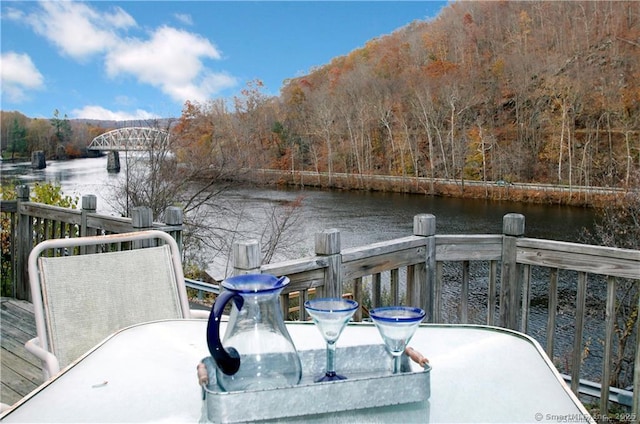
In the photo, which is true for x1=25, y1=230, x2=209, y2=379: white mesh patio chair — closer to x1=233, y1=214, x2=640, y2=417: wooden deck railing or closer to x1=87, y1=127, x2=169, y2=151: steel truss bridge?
x1=233, y1=214, x2=640, y2=417: wooden deck railing

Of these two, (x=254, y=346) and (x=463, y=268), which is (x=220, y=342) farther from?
(x=463, y=268)

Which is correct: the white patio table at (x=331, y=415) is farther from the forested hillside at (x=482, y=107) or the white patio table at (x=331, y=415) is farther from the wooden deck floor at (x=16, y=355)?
the forested hillside at (x=482, y=107)

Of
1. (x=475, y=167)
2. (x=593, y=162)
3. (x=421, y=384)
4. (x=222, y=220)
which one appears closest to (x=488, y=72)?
(x=475, y=167)

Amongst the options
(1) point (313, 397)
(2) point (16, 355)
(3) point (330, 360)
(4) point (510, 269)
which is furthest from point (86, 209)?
(1) point (313, 397)

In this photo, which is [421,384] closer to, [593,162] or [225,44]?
[593,162]

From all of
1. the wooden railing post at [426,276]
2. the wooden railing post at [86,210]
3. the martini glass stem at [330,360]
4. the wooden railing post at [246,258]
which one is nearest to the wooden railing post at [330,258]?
the wooden railing post at [246,258]

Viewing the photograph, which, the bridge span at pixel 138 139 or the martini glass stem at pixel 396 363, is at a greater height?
the bridge span at pixel 138 139

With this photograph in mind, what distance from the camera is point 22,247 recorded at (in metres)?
4.03

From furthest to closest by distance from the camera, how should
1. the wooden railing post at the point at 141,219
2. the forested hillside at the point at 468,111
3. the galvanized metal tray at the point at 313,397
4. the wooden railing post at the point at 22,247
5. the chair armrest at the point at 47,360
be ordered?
the forested hillside at the point at 468,111 < the wooden railing post at the point at 22,247 < the wooden railing post at the point at 141,219 < the chair armrest at the point at 47,360 < the galvanized metal tray at the point at 313,397

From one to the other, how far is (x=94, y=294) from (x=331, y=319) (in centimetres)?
100

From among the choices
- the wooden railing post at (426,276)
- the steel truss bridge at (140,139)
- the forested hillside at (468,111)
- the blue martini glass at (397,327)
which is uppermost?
the forested hillside at (468,111)

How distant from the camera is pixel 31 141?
13.1 meters

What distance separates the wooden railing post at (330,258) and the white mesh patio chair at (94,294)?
1.81ft

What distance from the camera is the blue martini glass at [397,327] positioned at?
857 mm
